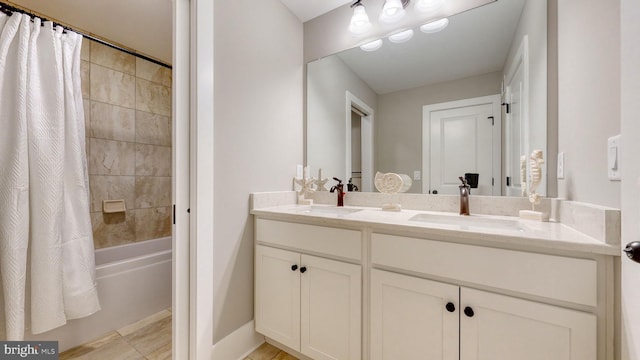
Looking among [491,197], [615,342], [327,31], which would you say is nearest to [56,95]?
[327,31]

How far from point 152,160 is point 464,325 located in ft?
9.22

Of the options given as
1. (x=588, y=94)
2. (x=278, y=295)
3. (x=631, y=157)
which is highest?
(x=588, y=94)

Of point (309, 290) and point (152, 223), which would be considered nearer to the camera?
point (309, 290)

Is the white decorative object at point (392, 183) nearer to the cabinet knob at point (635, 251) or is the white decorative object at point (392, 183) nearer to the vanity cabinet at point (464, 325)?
the vanity cabinet at point (464, 325)

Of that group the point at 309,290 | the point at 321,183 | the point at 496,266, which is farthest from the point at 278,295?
the point at 496,266

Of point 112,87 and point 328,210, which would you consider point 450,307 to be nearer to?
point 328,210

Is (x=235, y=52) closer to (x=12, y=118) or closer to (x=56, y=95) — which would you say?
(x=56, y=95)

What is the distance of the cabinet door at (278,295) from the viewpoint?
1.32 metres

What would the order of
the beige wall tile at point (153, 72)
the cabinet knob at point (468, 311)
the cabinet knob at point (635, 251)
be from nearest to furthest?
the cabinet knob at point (635, 251) < the cabinet knob at point (468, 311) < the beige wall tile at point (153, 72)

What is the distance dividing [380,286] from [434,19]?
1.54 m

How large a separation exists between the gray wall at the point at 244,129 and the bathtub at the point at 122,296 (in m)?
0.89

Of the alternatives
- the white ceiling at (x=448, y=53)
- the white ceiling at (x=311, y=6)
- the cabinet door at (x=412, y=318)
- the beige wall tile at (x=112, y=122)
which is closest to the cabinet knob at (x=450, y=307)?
the cabinet door at (x=412, y=318)

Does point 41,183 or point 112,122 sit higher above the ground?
point 112,122

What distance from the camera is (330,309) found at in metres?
1.21
